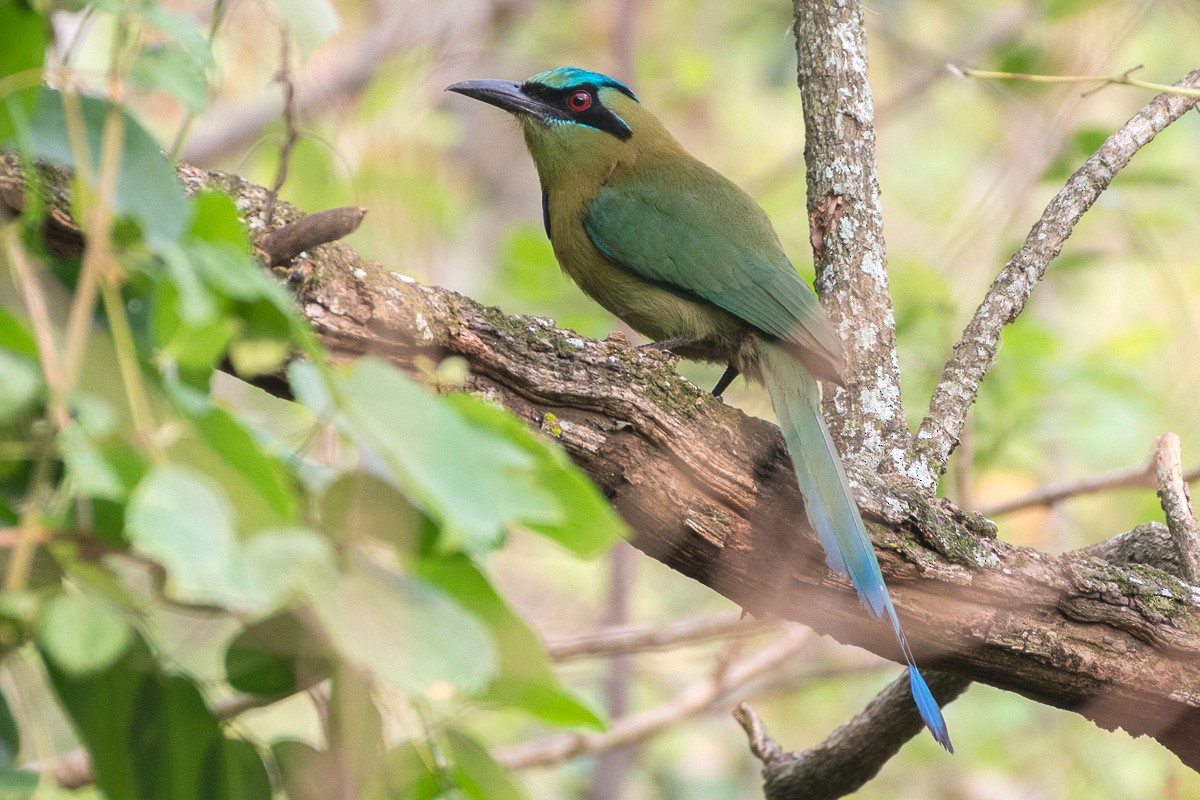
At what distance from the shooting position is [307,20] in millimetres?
1175

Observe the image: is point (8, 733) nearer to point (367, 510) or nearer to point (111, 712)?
point (111, 712)

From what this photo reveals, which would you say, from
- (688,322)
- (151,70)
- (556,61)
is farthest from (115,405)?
(556,61)

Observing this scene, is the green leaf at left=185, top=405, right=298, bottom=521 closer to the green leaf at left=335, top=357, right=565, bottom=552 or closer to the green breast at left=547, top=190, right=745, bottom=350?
the green leaf at left=335, top=357, right=565, bottom=552

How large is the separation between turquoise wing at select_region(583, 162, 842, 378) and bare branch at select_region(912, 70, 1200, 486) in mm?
363

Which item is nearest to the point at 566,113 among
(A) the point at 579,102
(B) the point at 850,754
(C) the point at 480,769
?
(A) the point at 579,102

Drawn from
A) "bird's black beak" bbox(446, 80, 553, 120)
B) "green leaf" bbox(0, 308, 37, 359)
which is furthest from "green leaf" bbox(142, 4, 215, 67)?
"bird's black beak" bbox(446, 80, 553, 120)

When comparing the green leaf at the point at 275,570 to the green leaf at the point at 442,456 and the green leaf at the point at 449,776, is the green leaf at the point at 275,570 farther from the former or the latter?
the green leaf at the point at 449,776

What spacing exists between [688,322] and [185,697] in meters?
2.18

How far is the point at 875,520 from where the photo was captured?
2.26 m

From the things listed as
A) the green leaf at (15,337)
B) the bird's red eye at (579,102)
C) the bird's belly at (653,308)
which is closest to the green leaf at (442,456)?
the green leaf at (15,337)

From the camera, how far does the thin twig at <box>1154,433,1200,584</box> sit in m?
2.60

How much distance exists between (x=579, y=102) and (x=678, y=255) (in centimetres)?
80

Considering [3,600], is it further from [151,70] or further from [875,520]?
[875,520]

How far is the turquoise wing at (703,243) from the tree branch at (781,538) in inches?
26.7
